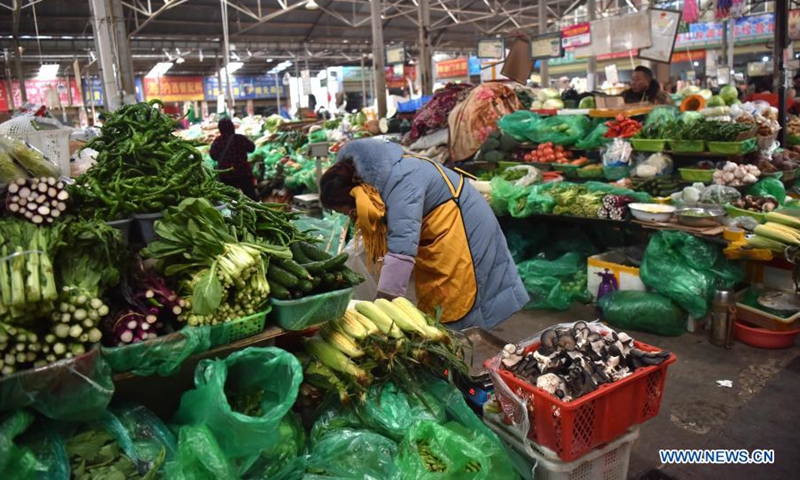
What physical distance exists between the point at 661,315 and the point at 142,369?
4259 millimetres

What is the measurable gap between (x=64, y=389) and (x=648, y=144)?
5.56m

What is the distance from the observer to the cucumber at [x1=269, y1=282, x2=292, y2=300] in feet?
6.18

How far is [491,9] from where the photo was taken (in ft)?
65.7

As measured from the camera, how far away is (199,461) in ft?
5.15

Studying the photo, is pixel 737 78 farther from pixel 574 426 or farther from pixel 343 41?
pixel 574 426

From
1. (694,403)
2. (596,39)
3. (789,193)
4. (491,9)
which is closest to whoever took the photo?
(694,403)

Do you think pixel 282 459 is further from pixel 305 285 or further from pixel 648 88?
pixel 648 88

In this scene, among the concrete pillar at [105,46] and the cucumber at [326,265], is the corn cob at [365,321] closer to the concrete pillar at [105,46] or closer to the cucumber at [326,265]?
the cucumber at [326,265]

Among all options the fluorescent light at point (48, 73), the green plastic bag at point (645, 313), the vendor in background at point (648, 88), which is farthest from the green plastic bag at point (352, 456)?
the fluorescent light at point (48, 73)

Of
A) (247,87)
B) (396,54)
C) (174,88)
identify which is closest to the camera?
(396,54)

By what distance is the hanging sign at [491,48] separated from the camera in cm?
1062

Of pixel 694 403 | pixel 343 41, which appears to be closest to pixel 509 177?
pixel 694 403

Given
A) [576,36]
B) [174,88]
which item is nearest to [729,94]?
[576,36]

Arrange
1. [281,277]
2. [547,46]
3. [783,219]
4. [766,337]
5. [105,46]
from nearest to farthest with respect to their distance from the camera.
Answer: [281,277], [783,219], [766,337], [105,46], [547,46]
